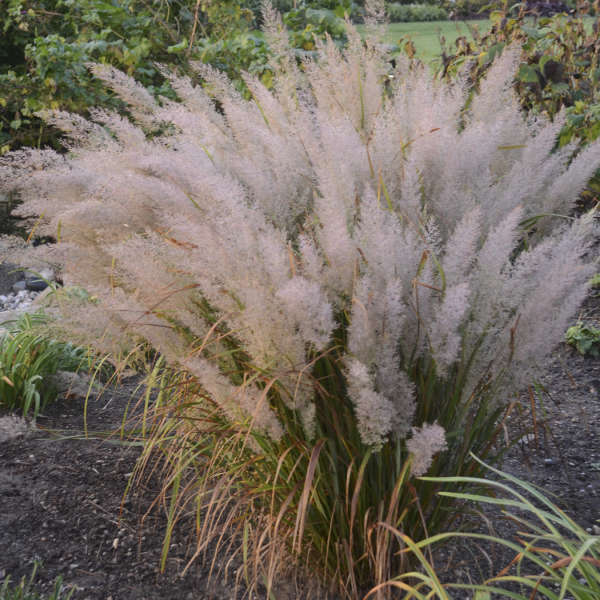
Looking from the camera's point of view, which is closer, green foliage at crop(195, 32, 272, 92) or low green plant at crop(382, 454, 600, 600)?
low green plant at crop(382, 454, 600, 600)

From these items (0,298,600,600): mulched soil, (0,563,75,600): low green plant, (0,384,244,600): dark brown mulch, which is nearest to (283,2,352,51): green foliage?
(0,298,600,600): mulched soil

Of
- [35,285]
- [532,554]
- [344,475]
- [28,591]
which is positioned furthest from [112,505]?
[35,285]

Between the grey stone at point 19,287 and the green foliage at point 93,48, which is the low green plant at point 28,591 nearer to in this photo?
the grey stone at point 19,287

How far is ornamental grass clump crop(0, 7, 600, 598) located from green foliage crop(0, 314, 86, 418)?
40.0 inches

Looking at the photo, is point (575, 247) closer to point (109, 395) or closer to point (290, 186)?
point (290, 186)

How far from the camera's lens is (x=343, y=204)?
1.37 meters

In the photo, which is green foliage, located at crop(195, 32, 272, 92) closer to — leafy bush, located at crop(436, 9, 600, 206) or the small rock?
leafy bush, located at crop(436, 9, 600, 206)

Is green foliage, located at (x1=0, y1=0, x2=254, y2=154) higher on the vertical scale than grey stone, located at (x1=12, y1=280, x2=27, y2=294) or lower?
higher

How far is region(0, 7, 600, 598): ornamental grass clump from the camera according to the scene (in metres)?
1.25

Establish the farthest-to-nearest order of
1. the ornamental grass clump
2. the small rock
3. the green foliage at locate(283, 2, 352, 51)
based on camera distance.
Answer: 1. the small rock
2. the green foliage at locate(283, 2, 352, 51)
3. the ornamental grass clump

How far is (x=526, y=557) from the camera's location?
1.77 metres

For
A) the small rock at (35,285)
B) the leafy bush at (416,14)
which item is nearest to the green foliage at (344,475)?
the small rock at (35,285)

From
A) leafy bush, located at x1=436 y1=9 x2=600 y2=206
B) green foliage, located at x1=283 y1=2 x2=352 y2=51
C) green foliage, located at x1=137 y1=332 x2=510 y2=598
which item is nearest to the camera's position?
green foliage, located at x1=137 y1=332 x2=510 y2=598

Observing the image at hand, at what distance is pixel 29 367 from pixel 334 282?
200 cm
